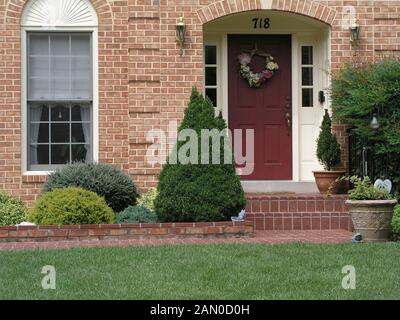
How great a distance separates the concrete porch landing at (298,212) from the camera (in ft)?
34.4

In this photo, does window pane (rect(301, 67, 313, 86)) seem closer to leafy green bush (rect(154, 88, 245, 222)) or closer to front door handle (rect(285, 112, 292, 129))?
front door handle (rect(285, 112, 292, 129))

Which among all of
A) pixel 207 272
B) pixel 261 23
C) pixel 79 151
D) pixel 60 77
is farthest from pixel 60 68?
pixel 207 272

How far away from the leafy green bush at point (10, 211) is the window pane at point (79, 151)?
1210 mm

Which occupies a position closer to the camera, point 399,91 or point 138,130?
point 399,91

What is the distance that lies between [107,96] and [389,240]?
483cm

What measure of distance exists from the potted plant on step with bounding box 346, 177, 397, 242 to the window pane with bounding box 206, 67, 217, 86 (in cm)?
379

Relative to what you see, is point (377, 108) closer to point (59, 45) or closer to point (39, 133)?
point (59, 45)

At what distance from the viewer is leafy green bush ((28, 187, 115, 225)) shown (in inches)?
377

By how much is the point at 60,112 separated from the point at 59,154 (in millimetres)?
656

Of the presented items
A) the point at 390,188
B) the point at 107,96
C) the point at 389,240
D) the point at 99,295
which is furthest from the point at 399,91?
the point at 99,295

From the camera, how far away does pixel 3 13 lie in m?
11.4

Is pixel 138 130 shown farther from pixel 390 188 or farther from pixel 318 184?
pixel 390 188

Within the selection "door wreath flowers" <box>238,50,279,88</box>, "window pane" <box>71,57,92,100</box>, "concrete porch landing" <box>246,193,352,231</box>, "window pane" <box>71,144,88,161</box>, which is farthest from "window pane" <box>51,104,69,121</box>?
"concrete porch landing" <box>246,193,352,231</box>

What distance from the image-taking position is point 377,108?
10.6m
